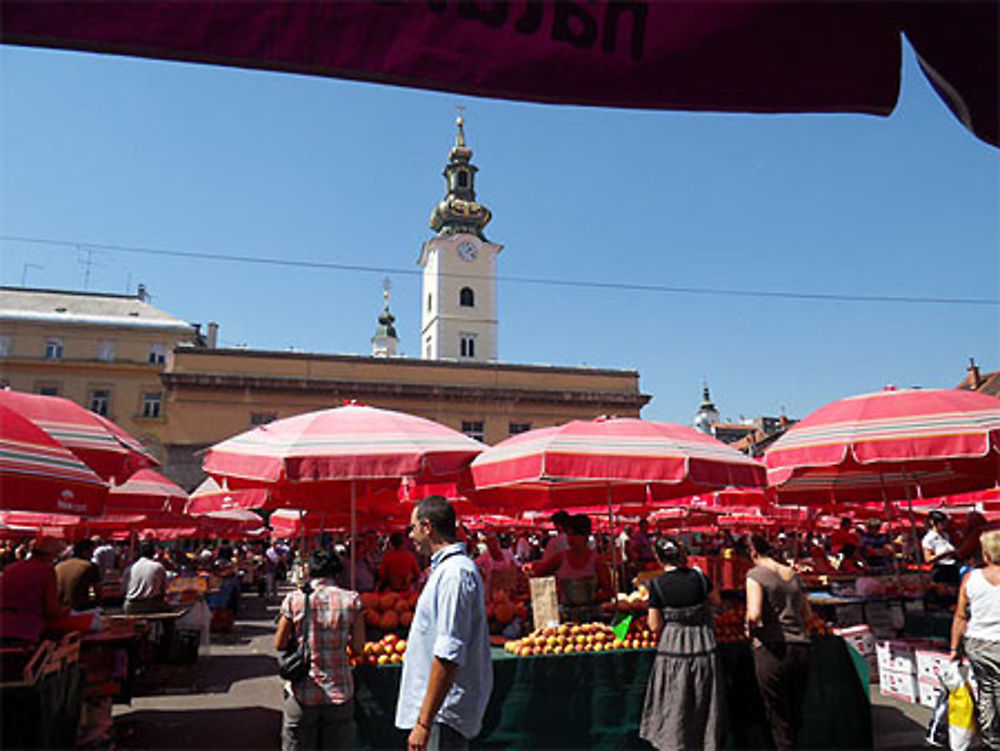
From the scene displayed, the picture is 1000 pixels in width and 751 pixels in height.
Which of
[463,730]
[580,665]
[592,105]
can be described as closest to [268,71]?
[592,105]

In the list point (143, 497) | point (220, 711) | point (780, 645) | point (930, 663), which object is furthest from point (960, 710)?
point (143, 497)

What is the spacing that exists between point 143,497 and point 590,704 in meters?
8.12

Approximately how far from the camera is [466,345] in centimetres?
5688

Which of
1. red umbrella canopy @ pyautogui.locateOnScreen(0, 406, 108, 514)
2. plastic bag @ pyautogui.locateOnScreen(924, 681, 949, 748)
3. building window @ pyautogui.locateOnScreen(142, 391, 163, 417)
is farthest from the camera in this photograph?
building window @ pyautogui.locateOnScreen(142, 391, 163, 417)

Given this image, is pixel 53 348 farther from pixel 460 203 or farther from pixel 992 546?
pixel 992 546

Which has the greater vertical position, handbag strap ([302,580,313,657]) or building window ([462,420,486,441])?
building window ([462,420,486,441])

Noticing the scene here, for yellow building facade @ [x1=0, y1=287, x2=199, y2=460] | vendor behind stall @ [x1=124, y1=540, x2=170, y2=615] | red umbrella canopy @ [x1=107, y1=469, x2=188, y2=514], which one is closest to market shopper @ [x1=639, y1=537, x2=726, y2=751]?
vendor behind stall @ [x1=124, y1=540, x2=170, y2=615]

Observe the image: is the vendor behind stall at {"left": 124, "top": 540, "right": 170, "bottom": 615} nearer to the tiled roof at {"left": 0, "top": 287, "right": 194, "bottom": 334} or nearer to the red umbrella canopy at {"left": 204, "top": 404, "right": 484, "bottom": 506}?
the red umbrella canopy at {"left": 204, "top": 404, "right": 484, "bottom": 506}

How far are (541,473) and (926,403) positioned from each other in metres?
3.82

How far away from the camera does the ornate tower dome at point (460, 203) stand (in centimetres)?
6219

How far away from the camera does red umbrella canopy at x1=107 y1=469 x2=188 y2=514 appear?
10805 millimetres

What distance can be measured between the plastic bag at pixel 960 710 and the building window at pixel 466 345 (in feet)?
168

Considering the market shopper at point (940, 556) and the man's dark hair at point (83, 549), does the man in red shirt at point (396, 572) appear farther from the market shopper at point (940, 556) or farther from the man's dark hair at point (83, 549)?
the market shopper at point (940, 556)

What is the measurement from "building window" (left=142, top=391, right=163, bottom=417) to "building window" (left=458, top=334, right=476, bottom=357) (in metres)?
22.1
